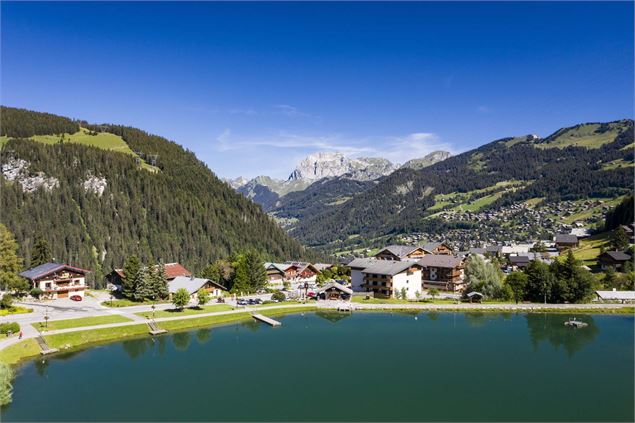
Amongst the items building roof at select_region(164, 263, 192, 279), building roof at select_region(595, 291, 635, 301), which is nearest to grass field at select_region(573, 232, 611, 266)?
building roof at select_region(595, 291, 635, 301)

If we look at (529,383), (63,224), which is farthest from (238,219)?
(529,383)

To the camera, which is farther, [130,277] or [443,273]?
[443,273]

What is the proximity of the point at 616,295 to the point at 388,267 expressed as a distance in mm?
43135

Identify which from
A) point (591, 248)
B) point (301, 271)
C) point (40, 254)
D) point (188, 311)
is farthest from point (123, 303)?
point (591, 248)

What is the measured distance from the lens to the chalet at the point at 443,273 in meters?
103

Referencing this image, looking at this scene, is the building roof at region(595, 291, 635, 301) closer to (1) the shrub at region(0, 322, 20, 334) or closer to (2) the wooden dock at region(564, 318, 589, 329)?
(2) the wooden dock at region(564, 318, 589, 329)

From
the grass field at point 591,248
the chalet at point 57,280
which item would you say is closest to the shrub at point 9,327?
the chalet at point 57,280

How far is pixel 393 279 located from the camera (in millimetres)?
92188

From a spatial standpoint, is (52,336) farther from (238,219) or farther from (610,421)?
(238,219)

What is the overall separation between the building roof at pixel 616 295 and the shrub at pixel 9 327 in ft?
316

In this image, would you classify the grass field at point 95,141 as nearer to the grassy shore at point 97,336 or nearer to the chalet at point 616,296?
the grassy shore at point 97,336

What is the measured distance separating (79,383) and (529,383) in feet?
147

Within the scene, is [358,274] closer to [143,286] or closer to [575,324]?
[575,324]

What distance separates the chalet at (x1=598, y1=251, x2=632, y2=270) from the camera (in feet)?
362
